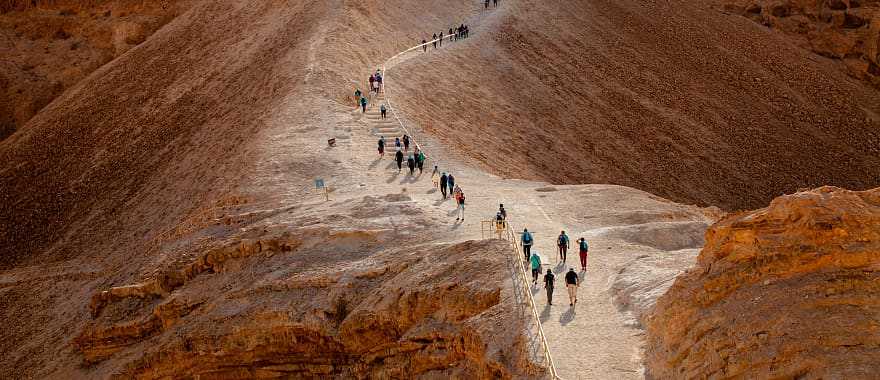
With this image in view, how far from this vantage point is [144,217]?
36125mm

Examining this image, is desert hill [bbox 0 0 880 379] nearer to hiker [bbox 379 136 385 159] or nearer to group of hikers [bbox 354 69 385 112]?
group of hikers [bbox 354 69 385 112]

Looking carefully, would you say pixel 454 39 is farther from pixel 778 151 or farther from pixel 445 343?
pixel 445 343

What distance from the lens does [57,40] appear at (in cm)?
6456

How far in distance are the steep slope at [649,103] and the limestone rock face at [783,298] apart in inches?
806

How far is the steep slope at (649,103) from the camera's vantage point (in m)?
42.3

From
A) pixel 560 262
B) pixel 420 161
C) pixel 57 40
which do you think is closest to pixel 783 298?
pixel 560 262

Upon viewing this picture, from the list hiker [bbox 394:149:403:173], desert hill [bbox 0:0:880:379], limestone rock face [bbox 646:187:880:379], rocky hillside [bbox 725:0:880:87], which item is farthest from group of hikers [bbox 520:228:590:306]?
rocky hillside [bbox 725:0:880:87]

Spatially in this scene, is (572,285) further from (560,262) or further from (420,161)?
(420,161)

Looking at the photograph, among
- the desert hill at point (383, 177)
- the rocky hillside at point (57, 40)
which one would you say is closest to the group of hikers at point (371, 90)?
the desert hill at point (383, 177)

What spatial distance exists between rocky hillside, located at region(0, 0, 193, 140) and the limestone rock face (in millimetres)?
51997

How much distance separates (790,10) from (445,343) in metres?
59.1

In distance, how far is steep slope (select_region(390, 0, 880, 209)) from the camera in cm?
4231

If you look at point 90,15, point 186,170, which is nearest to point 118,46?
point 90,15

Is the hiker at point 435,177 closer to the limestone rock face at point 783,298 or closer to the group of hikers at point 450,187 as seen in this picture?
the group of hikers at point 450,187
